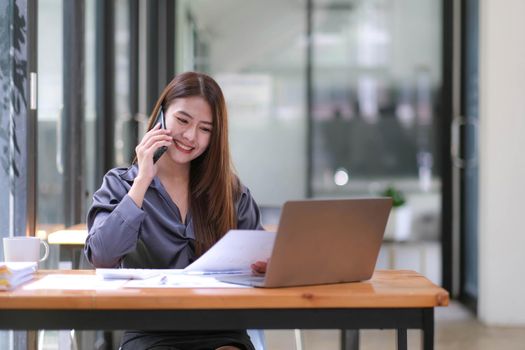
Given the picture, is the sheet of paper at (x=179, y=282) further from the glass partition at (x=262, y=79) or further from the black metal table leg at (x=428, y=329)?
the glass partition at (x=262, y=79)

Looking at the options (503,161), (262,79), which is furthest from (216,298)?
(262,79)

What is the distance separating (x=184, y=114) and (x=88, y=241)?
0.43 metres

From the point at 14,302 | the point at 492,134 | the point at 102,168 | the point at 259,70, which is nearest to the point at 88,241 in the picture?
the point at 14,302

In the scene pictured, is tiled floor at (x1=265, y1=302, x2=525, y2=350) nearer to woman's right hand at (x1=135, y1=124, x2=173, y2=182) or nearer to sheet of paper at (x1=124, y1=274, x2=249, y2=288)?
woman's right hand at (x1=135, y1=124, x2=173, y2=182)

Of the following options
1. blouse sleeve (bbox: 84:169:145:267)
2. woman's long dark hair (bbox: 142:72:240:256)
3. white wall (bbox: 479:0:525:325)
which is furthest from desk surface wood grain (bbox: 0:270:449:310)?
white wall (bbox: 479:0:525:325)

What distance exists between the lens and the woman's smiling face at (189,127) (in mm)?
2497

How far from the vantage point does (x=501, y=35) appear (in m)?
5.62

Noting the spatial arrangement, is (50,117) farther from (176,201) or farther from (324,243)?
(324,243)

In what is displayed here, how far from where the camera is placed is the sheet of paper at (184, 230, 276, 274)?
1.95 meters

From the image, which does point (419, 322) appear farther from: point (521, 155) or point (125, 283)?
point (521, 155)

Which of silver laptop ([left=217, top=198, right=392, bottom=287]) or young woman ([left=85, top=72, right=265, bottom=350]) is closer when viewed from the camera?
silver laptop ([left=217, top=198, right=392, bottom=287])

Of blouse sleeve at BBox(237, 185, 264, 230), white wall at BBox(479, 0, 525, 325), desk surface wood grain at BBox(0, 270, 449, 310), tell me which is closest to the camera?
desk surface wood grain at BBox(0, 270, 449, 310)

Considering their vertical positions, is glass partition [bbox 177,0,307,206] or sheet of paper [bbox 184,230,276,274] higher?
glass partition [bbox 177,0,307,206]

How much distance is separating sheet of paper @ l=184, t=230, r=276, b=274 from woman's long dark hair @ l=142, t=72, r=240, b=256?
1.35ft
